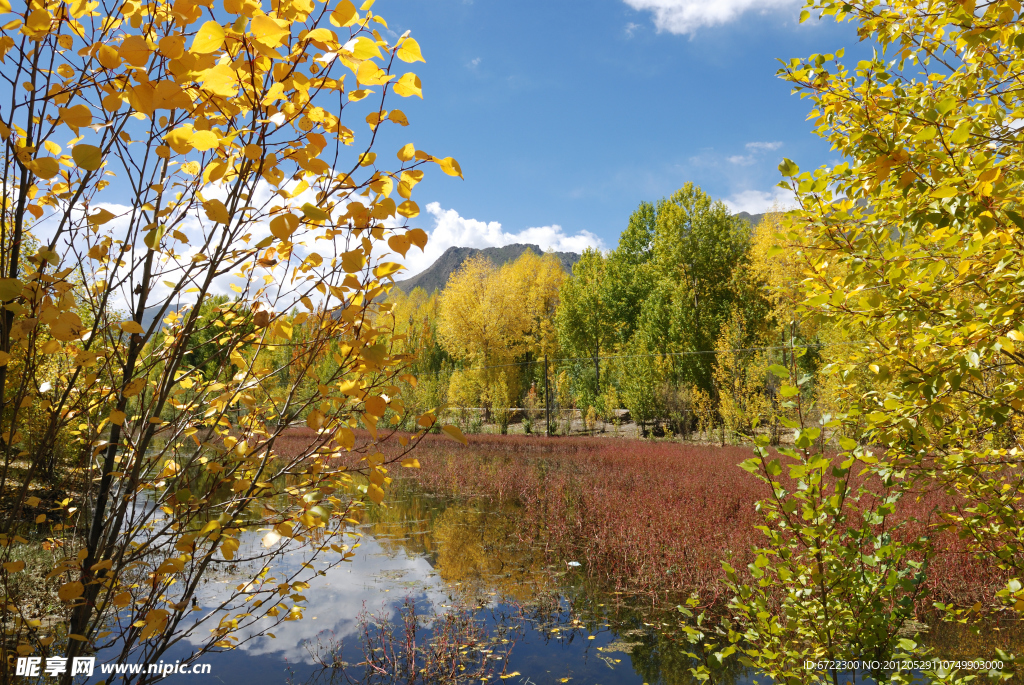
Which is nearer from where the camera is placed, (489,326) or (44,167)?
(44,167)

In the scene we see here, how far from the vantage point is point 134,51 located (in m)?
0.96

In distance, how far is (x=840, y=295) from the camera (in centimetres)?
166

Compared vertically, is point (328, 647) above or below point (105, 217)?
below

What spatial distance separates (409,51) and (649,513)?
7.45m

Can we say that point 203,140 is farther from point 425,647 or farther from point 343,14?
point 425,647

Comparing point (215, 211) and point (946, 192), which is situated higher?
point (946, 192)

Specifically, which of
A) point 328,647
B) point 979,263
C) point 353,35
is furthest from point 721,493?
point 353,35

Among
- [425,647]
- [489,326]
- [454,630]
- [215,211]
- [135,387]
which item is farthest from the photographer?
[489,326]

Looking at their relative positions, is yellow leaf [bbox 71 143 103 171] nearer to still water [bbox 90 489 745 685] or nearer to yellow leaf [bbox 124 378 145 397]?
yellow leaf [bbox 124 378 145 397]

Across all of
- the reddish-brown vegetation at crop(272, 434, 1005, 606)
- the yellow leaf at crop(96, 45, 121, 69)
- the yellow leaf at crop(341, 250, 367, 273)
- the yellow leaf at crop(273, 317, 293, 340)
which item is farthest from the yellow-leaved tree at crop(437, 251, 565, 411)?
the yellow leaf at crop(96, 45, 121, 69)

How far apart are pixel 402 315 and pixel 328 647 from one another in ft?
104

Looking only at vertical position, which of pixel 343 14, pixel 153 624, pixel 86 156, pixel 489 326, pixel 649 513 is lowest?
pixel 649 513

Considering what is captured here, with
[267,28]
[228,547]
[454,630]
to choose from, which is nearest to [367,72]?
[267,28]

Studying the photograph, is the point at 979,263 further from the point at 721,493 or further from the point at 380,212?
the point at 721,493
